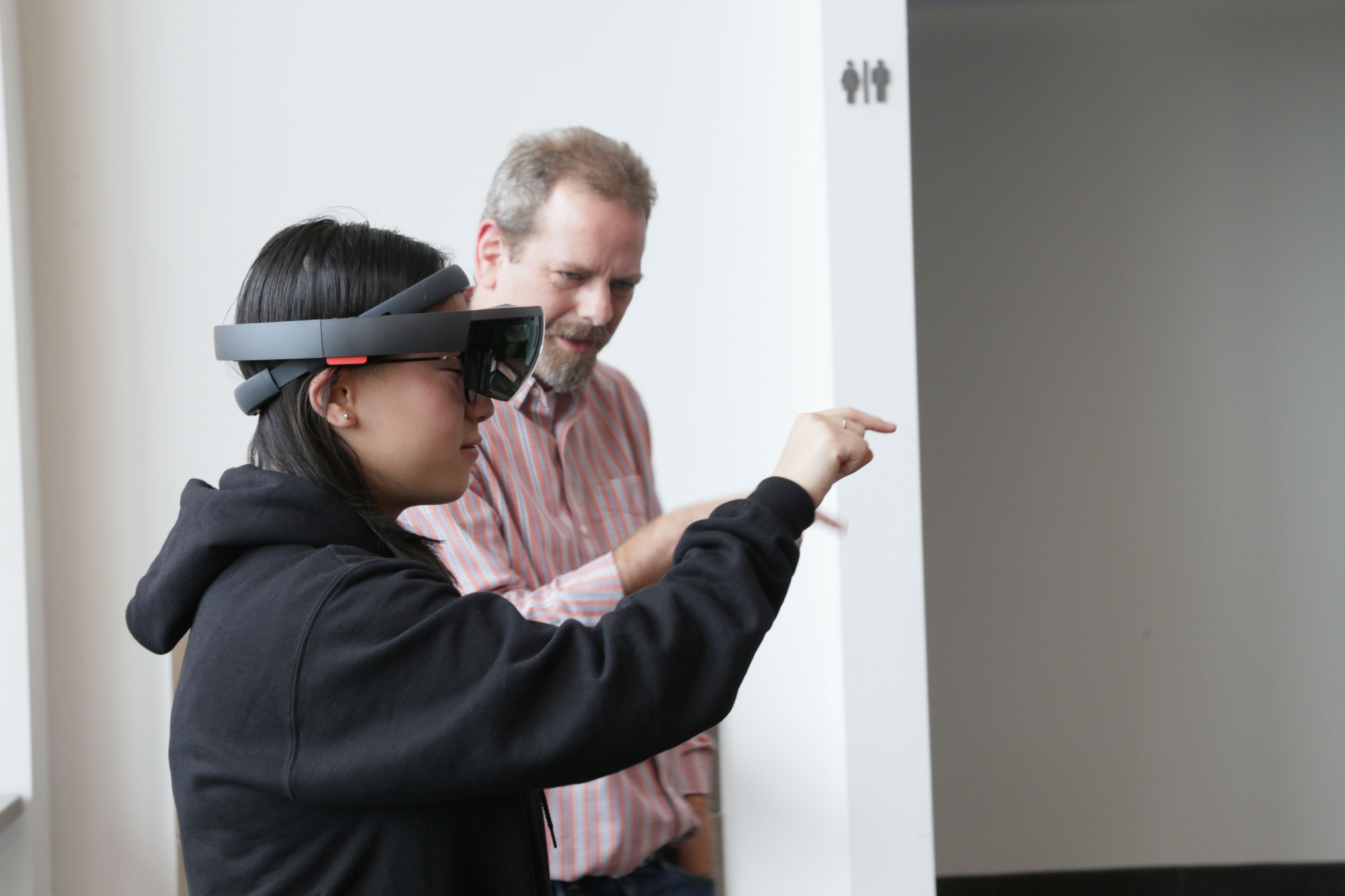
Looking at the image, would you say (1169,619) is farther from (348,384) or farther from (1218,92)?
(348,384)

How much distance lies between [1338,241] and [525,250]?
3062 millimetres

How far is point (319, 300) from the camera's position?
3.10 ft

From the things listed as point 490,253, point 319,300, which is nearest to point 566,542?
point 490,253

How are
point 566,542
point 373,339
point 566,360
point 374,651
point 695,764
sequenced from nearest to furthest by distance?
point 374,651, point 373,339, point 566,542, point 566,360, point 695,764

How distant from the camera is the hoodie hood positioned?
0.86 metres

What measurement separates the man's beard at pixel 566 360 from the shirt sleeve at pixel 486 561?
30 cm

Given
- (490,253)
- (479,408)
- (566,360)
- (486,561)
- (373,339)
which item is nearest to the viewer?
(373,339)

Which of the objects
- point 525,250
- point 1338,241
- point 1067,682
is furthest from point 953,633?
point 525,250

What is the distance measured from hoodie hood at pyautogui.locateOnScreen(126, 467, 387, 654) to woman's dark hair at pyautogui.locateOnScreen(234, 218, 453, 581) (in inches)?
1.5

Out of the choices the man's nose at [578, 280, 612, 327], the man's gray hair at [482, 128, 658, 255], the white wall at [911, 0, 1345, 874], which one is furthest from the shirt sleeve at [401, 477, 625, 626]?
the white wall at [911, 0, 1345, 874]

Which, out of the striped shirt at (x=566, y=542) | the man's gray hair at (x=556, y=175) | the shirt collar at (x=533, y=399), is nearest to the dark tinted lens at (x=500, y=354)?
the striped shirt at (x=566, y=542)

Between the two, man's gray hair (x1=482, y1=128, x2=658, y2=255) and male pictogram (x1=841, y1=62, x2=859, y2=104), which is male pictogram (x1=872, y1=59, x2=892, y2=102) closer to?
male pictogram (x1=841, y1=62, x2=859, y2=104)

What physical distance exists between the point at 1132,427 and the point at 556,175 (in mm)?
2361

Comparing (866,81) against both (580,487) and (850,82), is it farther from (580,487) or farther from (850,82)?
(580,487)
